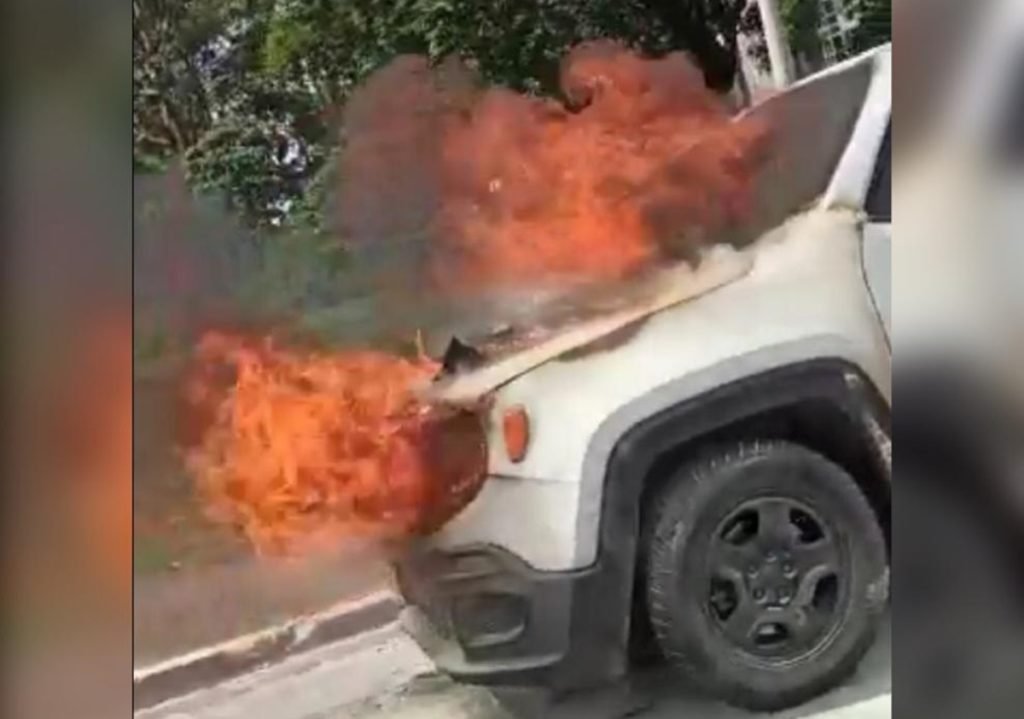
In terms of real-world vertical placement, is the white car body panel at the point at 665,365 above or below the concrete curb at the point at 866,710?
above

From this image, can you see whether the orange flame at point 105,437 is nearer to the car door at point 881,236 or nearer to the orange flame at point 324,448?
the orange flame at point 324,448

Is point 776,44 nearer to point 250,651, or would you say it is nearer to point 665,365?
point 665,365

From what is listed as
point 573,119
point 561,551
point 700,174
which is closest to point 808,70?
point 700,174

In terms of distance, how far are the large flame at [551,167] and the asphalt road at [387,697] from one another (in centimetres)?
45

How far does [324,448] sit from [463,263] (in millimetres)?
272

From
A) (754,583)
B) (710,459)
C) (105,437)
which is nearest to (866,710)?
(754,583)

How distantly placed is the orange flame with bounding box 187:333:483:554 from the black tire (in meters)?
0.25

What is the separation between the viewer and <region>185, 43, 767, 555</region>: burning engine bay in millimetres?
1689

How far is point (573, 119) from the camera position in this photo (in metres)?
1.71

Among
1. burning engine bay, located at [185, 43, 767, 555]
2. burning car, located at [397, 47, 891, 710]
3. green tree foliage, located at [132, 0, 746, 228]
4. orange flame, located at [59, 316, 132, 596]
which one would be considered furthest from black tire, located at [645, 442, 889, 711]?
orange flame, located at [59, 316, 132, 596]

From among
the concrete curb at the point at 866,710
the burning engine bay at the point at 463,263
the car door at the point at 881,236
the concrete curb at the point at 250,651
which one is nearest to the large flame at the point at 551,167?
the burning engine bay at the point at 463,263

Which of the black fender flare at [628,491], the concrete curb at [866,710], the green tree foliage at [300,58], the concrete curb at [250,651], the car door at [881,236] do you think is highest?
the green tree foliage at [300,58]

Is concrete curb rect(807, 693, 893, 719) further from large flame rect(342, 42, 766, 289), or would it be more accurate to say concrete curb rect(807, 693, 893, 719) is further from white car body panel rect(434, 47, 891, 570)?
large flame rect(342, 42, 766, 289)

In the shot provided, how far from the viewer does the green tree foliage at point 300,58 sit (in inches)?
66.4
